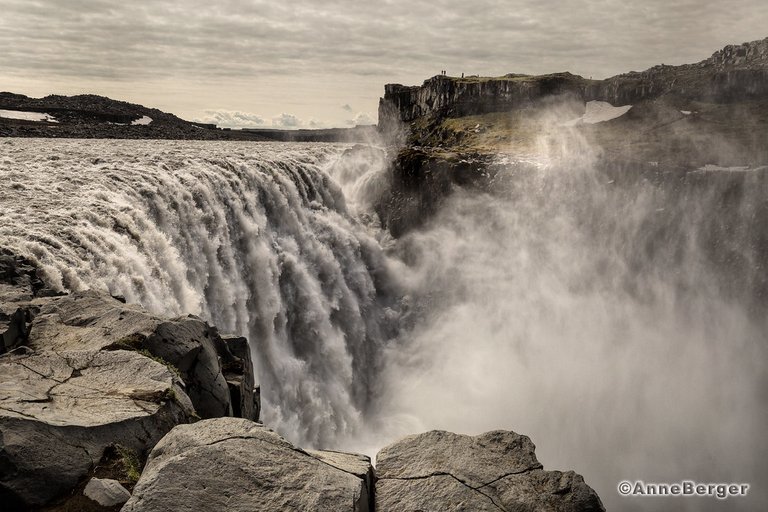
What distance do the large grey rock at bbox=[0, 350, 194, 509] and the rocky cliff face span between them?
56163 mm

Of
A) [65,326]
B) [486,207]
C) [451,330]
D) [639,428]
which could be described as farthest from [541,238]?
[65,326]

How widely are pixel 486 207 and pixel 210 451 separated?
35.3m

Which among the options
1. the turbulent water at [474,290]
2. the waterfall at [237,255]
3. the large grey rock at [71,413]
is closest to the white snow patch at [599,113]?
the turbulent water at [474,290]

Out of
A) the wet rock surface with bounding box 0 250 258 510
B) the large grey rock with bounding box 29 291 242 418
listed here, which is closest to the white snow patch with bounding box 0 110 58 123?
the wet rock surface with bounding box 0 250 258 510

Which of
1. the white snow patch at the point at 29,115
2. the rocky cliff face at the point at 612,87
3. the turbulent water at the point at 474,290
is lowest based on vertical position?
the turbulent water at the point at 474,290

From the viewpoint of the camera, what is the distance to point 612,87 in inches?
2427

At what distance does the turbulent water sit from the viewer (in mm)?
23969

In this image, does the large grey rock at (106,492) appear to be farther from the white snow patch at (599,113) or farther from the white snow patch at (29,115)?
the white snow patch at (29,115)

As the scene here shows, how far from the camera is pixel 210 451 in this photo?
7562 millimetres

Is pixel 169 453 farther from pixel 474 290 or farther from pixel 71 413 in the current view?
pixel 474 290

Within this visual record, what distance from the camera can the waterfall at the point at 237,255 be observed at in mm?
18609

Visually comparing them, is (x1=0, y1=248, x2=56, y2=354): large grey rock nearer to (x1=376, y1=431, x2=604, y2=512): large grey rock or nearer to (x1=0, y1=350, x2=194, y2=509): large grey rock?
(x1=0, y1=350, x2=194, y2=509): large grey rock

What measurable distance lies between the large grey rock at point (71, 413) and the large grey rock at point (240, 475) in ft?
3.89

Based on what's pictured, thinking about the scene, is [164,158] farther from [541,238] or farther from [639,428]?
[639,428]
